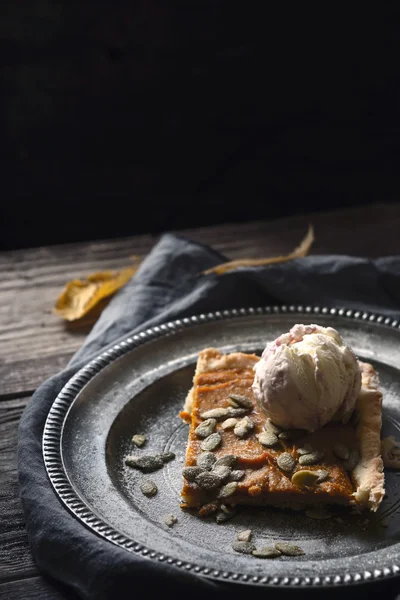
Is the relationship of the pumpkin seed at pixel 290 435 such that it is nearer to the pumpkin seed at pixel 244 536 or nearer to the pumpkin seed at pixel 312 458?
the pumpkin seed at pixel 312 458

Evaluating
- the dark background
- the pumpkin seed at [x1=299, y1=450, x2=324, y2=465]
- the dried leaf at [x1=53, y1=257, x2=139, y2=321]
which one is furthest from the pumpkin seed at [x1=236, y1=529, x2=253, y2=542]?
the dark background

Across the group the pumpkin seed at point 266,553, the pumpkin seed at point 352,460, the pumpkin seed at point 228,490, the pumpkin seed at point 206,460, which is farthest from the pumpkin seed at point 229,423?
the pumpkin seed at point 266,553

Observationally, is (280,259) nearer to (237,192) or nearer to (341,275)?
(341,275)

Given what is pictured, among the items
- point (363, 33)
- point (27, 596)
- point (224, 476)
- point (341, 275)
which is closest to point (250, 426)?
point (224, 476)

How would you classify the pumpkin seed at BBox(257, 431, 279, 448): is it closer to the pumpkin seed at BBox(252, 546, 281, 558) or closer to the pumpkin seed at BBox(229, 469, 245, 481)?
the pumpkin seed at BBox(229, 469, 245, 481)

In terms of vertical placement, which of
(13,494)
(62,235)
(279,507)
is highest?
(279,507)

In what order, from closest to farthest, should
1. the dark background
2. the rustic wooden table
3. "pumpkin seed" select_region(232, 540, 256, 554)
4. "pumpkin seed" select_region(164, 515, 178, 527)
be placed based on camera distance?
1. "pumpkin seed" select_region(232, 540, 256, 554)
2. "pumpkin seed" select_region(164, 515, 178, 527)
3. the rustic wooden table
4. the dark background

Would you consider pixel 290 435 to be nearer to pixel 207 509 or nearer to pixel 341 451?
pixel 341 451
